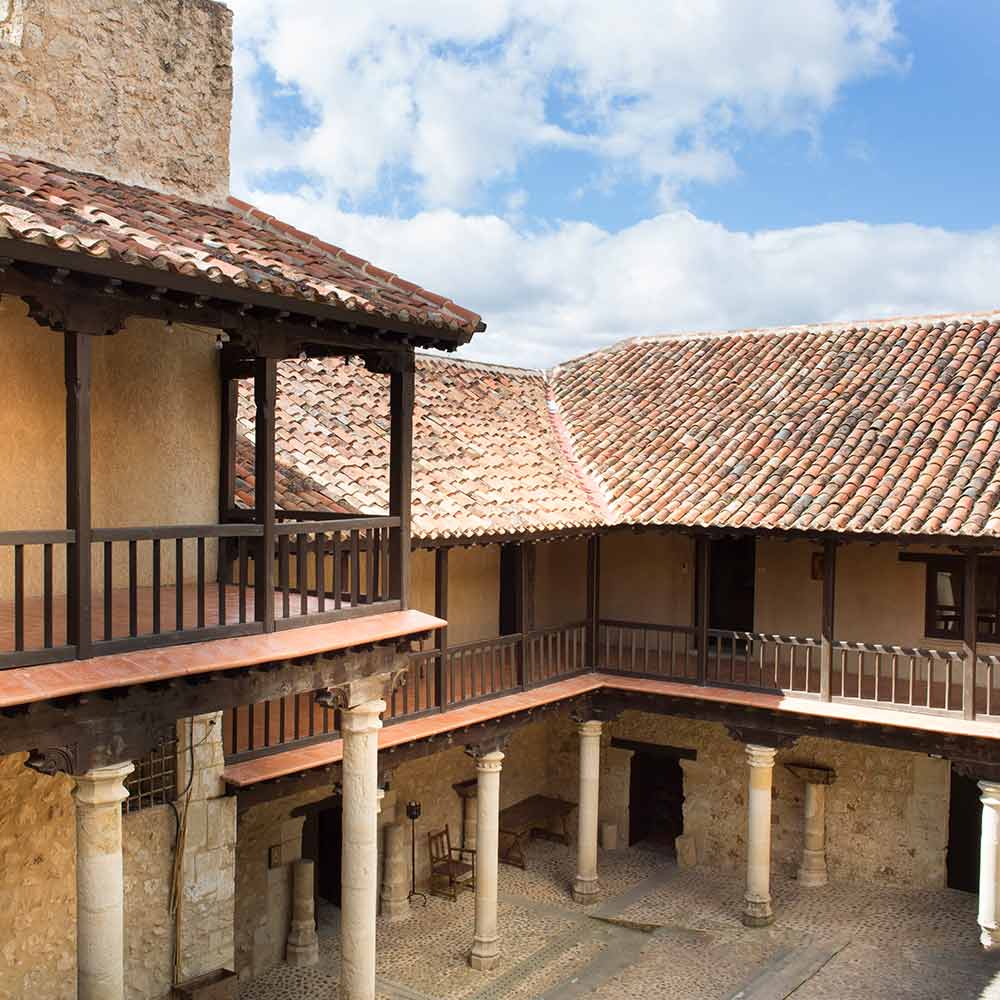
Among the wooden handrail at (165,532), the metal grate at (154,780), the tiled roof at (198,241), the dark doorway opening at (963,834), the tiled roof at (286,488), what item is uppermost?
the tiled roof at (198,241)

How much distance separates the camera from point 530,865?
16391 millimetres

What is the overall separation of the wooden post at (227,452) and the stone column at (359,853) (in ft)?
6.90

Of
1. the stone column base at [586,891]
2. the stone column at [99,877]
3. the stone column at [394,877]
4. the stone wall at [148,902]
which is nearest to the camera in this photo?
the stone column at [99,877]

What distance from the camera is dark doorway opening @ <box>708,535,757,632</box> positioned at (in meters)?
15.9

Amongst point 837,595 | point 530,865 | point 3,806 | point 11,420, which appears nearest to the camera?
point 11,420

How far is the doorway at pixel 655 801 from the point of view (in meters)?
17.4

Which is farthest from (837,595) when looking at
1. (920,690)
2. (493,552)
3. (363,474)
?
(363,474)

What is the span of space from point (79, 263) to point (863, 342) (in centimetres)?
1412

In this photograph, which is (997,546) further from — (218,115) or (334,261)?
(218,115)

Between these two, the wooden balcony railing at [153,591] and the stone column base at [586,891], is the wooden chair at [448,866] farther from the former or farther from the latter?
the wooden balcony railing at [153,591]

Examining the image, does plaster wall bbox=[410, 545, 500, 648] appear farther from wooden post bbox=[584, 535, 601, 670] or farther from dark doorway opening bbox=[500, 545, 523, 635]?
wooden post bbox=[584, 535, 601, 670]

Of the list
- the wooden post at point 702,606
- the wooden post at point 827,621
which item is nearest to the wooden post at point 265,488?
the wooden post at point 702,606

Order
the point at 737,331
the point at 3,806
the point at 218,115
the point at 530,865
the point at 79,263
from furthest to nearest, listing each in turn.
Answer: the point at 737,331, the point at 530,865, the point at 218,115, the point at 3,806, the point at 79,263

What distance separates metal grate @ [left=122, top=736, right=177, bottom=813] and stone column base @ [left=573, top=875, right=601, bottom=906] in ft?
23.9
